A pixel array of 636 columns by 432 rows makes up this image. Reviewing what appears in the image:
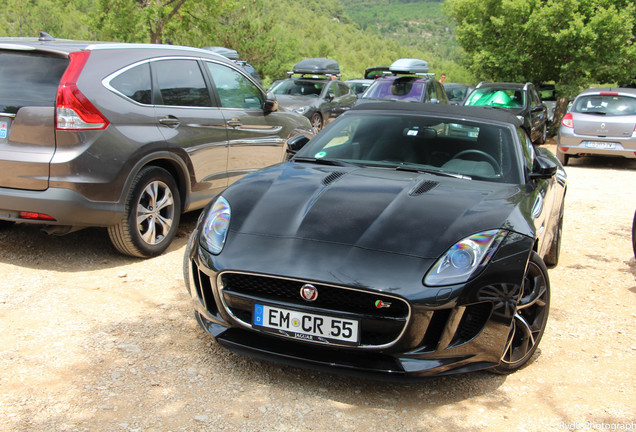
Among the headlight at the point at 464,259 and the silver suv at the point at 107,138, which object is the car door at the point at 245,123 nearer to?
the silver suv at the point at 107,138

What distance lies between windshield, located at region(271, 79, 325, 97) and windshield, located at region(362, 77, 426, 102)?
1856 millimetres

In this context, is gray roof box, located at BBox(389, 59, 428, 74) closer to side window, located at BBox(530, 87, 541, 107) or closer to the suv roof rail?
the suv roof rail

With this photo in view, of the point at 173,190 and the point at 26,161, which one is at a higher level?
the point at 26,161

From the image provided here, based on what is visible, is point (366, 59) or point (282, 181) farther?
point (366, 59)

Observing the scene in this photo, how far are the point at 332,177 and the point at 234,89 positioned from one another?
9.87 feet

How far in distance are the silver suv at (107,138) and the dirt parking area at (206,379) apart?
536mm

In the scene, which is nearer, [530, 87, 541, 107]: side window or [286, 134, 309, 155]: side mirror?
[286, 134, 309, 155]: side mirror

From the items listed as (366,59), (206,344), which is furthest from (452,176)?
(366,59)

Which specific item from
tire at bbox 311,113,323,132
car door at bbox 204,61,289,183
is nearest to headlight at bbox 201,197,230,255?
car door at bbox 204,61,289,183

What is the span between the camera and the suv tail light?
482cm

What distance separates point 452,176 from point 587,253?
9.47 ft

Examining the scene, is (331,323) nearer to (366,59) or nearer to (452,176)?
(452,176)

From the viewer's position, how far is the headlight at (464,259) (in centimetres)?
313

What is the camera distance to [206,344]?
12.6ft
